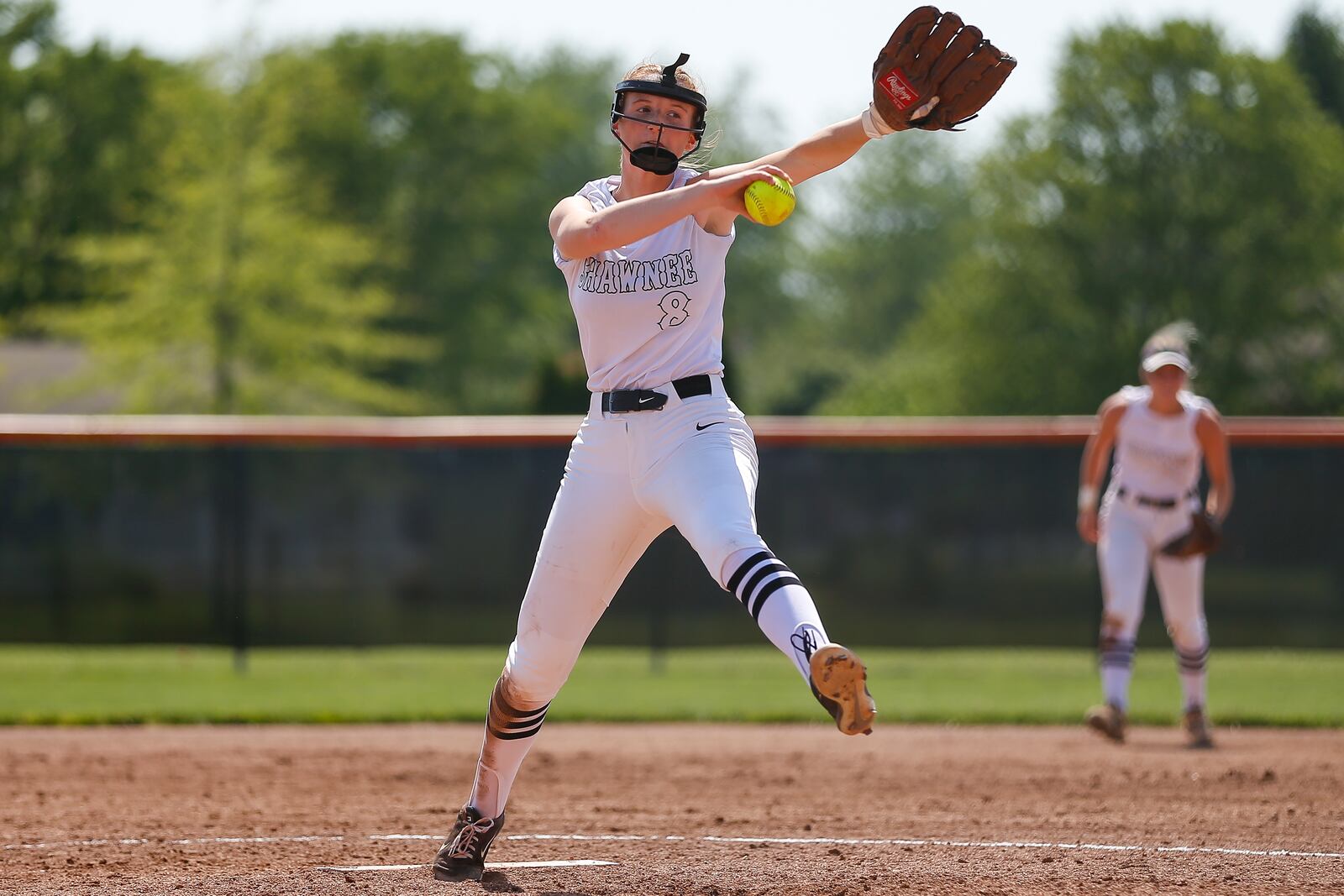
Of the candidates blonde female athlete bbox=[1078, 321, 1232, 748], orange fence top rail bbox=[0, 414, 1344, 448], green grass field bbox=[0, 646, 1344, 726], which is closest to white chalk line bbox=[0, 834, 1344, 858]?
blonde female athlete bbox=[1078, 321, 1232, 748]

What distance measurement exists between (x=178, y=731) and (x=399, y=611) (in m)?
3.62

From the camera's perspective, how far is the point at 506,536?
501 inches

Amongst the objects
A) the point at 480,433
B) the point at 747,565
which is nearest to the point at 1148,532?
the point at 747,565

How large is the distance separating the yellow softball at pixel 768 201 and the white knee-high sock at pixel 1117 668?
5.38m

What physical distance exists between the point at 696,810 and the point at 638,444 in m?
2.44

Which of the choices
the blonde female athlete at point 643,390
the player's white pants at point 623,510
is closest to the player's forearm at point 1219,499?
the blonde female athlete at point 643,390

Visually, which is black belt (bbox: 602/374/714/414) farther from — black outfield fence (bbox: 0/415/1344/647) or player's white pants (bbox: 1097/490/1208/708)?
black outfield fence (bbox: 0/415/1344/647)

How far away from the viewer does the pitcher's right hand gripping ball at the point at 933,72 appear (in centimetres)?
457

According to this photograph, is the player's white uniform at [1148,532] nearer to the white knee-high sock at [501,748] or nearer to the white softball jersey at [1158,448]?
the white softball jersey at [1158,448]

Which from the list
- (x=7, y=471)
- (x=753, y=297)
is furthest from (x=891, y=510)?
(x=753, y=297)

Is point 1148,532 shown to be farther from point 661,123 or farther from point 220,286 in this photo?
→ point 220,286

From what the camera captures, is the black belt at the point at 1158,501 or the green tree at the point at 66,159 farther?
the green tree at the point at 66,159

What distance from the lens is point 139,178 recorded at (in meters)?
40.8

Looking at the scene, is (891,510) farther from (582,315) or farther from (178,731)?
(582,315)
